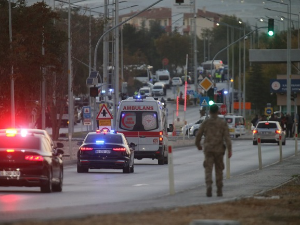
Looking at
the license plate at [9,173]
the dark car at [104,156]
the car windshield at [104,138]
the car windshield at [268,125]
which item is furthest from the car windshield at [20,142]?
the car windshield at [268,125]

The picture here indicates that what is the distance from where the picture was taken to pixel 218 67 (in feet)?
636

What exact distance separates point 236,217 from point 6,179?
313 inches

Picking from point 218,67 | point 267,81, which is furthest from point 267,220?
point 218,67

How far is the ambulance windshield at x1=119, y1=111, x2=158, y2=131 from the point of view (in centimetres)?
4031

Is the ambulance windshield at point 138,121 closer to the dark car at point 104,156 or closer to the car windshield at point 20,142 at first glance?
the dark car at point 104,156

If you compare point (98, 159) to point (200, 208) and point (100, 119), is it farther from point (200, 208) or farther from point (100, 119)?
point (200, 208)

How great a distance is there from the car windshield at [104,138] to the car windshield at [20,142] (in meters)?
10.7

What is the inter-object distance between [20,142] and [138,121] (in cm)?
1786

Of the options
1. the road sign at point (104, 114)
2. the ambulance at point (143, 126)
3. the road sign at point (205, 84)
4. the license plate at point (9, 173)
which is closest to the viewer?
the license plate at point (9, 173)

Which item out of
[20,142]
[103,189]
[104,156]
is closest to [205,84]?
[104,156]

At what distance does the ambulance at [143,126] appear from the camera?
132 ft

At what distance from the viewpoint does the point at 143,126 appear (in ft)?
132

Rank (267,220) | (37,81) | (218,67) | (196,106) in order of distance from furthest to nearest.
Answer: (218,67), (196,106), (37,81), (267,220)

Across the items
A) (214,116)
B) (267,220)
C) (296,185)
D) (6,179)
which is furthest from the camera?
(296,185)
